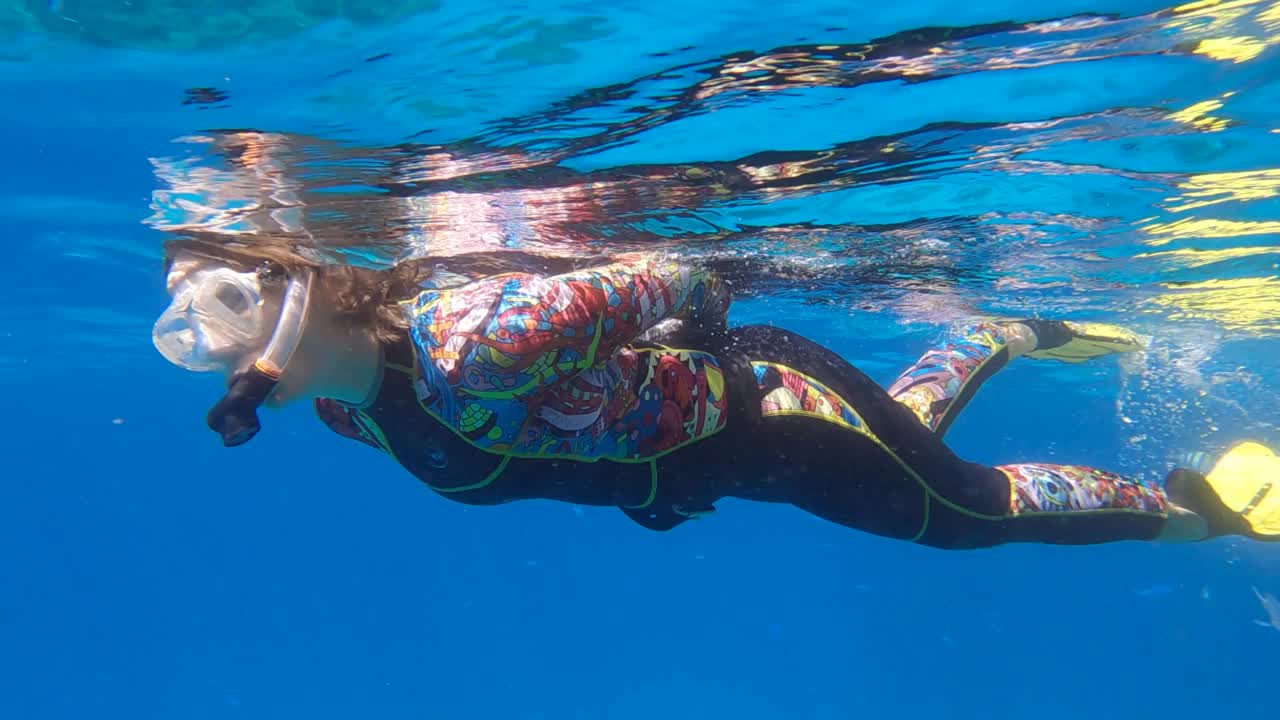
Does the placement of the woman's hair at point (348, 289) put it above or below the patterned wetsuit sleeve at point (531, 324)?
above

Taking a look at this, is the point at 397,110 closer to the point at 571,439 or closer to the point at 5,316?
the point at 571,439

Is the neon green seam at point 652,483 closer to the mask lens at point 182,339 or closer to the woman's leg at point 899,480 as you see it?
the woman's leg at point 899,480

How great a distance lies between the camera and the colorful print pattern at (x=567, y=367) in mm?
3484

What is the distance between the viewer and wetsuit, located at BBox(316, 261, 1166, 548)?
3.63 metres

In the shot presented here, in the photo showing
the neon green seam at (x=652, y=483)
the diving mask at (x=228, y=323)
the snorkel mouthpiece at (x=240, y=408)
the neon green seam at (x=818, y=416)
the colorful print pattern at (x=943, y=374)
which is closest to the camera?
the snorkel mouthpiece at (x=240, y=408)

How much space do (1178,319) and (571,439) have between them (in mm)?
16661

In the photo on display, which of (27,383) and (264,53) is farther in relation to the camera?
(27,383)

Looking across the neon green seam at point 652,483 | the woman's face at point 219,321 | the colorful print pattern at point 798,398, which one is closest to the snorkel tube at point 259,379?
the woman's face at point 219,321

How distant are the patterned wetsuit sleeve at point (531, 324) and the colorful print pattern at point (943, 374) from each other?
2.87m

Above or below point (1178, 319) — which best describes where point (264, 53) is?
above

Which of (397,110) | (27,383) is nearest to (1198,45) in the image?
(397,110)

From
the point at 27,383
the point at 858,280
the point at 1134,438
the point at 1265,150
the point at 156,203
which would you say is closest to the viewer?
the point at 1265,150

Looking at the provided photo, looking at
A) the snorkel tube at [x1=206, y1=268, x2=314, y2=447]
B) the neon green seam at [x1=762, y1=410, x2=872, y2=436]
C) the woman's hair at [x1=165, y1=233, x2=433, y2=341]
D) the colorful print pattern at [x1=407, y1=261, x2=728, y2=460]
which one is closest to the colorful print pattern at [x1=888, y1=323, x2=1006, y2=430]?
the neon green seam at [x1=762, y1=410, x2=872, y2=436]

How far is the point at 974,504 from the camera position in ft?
16.7
